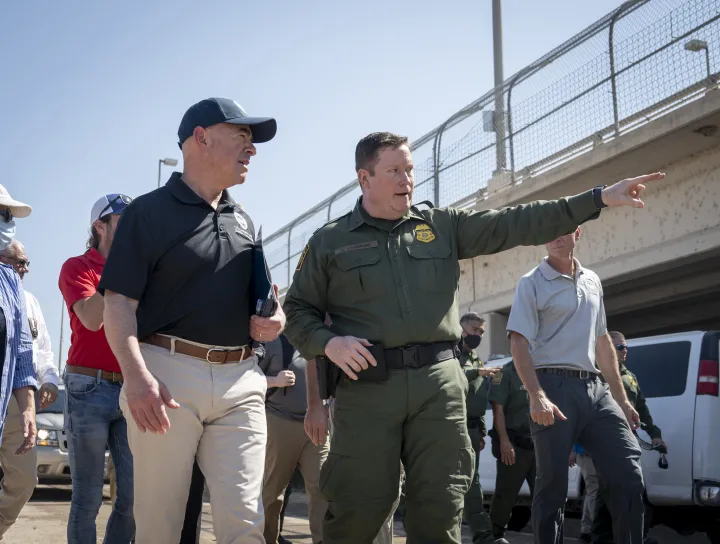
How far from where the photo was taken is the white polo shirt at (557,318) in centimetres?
582

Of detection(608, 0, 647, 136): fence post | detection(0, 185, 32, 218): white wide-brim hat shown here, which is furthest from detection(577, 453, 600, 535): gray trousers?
detection(0, 185, 32, 218): white wide-brim hat

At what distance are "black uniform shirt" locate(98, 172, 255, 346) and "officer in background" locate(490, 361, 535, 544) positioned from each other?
5021mm

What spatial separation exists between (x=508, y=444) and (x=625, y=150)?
4795mm

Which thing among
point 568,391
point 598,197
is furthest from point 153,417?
point 568,391

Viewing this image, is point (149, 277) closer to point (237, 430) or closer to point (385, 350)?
point (237, 430)

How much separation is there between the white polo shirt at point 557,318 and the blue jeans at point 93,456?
243cm

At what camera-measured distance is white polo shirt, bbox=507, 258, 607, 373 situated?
5.82 m

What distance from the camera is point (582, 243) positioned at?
13945mm

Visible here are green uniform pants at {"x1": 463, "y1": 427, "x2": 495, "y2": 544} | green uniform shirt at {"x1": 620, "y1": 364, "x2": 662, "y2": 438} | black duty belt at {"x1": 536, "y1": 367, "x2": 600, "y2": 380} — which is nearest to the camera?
black duty belt at {"x1": 536, "y1": 367, "x2": 600, "y2": 380}

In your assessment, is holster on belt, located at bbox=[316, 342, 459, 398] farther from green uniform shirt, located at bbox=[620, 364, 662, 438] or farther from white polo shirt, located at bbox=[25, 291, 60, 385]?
green uniform shirt, located at bbox=[620, 364, 662, 438]

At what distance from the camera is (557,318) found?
5.93 m

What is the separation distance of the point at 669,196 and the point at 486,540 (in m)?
6.62

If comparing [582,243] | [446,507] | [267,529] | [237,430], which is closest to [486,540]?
[267,529]

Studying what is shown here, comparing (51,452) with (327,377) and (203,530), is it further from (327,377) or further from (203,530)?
(327,377)
